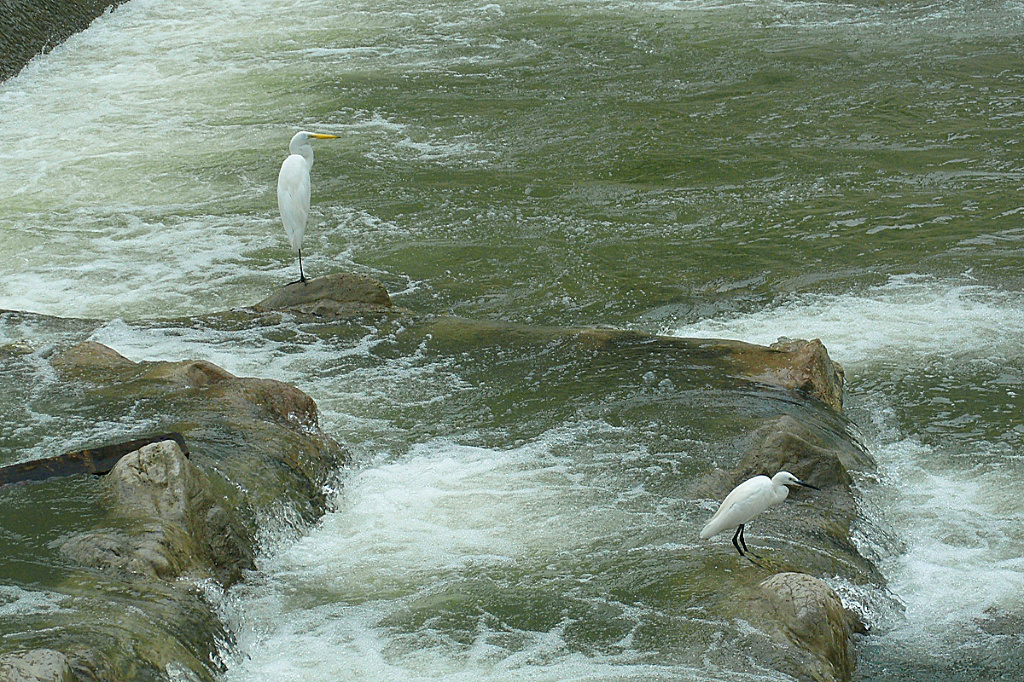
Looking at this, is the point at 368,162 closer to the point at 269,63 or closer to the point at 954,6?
the point at 269,63

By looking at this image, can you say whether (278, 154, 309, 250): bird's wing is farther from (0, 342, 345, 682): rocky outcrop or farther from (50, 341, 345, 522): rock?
(50, 341, 345, 522): rock

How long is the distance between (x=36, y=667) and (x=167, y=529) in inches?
41.2

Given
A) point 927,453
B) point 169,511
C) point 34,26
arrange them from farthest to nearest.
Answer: point 34,26
point 927,453
point 169,511

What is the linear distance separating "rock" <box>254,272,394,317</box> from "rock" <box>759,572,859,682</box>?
11.7ft

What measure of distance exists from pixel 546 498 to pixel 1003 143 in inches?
276

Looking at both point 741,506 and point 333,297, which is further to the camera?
point 333,297

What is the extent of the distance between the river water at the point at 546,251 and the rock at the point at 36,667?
28.2 inches

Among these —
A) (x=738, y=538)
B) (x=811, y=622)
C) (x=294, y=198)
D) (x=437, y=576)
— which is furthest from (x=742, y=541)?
(x=294, y=198)

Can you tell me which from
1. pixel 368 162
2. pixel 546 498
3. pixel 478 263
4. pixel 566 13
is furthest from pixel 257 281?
pixel 566 13

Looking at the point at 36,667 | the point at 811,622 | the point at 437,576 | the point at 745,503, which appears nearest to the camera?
the point at 36,667

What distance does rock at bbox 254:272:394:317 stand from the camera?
750 cm

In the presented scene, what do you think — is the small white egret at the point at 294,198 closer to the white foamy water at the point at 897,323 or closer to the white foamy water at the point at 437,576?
the white foamy water at the point at 897,323

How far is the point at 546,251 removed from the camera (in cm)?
918

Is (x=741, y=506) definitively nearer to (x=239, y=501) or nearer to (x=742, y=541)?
(x=742, y=541)
